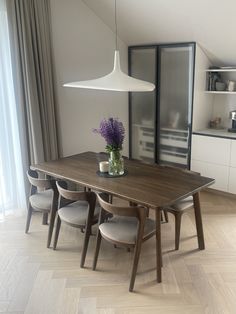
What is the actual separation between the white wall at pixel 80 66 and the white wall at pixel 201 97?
1.17m

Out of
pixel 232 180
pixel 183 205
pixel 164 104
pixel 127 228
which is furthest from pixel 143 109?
pixel 127 228

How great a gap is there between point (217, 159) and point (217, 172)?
0.59ft

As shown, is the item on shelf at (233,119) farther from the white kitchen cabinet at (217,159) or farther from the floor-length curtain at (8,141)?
the floor-length curtain at (8,141)

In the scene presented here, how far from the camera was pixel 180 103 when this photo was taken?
4.51m

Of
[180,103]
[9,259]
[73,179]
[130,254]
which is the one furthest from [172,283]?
[180,103]

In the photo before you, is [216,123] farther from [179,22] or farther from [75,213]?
[75,213]

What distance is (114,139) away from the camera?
2908 millimetres

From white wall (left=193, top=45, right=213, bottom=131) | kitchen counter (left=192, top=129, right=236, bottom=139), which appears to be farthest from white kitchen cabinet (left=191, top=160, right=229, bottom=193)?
white wall (left=193, top=45, right=213, bottom=131)

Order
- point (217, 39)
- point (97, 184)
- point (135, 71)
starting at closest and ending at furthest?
point (97, 184) → point (217, 39) → point (135, 71)

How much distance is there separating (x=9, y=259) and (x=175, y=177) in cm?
168

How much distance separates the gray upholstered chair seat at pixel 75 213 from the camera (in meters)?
2.80

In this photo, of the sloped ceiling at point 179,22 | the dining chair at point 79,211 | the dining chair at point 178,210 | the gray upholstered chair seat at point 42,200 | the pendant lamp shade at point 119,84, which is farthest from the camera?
the sloped ceiling at point 179,22

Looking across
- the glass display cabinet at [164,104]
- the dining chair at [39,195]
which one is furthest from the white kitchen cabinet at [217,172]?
the dining chair at [39,195]

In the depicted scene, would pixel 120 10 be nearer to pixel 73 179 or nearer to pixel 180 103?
pixel 180 103
